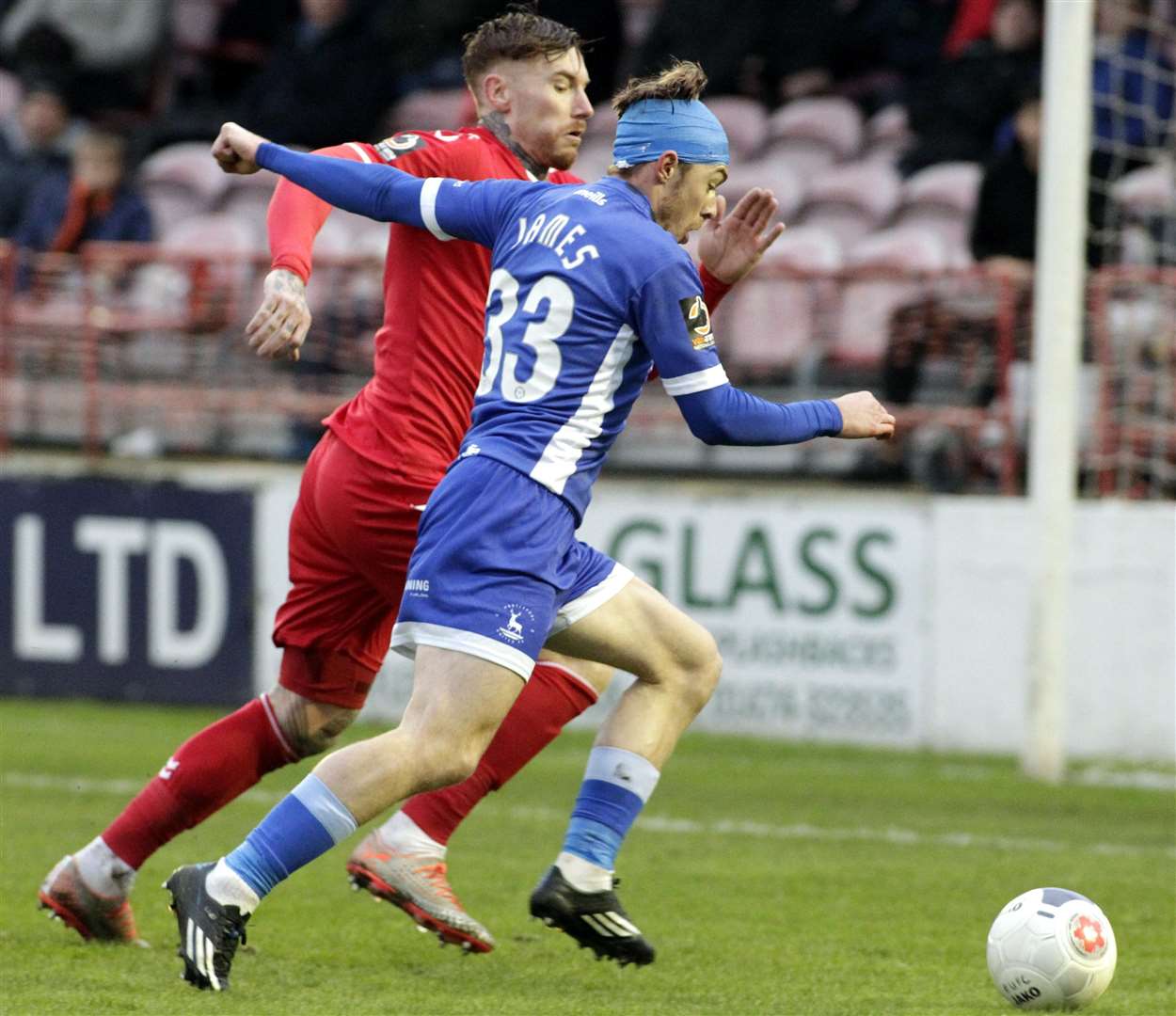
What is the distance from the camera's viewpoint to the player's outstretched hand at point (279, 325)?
4.61 meters

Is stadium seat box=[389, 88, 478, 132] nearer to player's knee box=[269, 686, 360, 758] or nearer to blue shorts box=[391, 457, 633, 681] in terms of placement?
player's knee box=[269, 686, 360, 758]

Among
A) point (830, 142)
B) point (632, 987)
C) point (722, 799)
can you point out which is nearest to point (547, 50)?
point (632, 987)

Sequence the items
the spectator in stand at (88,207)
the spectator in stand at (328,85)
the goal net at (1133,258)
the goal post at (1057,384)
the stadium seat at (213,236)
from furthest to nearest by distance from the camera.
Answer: the spectator in stand at (328,85), the stadium seat at (213,236), the spectator in stand at (88,207), the goal net at (1133,258), the goal post at (1057,384)

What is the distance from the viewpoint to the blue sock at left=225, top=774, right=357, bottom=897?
14.8 ft

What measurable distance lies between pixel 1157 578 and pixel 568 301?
18.5 ft

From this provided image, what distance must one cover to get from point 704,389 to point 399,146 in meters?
1.20

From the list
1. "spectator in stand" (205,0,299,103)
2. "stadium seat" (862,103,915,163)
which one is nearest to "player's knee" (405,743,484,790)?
"stadium seat" (862,103,915,163)

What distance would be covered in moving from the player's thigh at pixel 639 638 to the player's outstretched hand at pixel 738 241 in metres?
0.77

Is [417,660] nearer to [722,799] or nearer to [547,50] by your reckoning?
[547,50]

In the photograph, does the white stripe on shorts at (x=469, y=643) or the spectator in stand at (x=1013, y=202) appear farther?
the spectator in stand at (x=1013, y=202)

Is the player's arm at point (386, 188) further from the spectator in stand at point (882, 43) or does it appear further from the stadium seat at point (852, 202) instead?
the spectator in stand at point (882, 43)

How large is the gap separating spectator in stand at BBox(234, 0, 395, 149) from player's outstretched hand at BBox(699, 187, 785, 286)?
875cm

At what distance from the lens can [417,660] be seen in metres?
4.64

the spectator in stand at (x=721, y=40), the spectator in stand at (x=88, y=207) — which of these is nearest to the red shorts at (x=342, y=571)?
the spectator in stand at (x=88, y=207)
